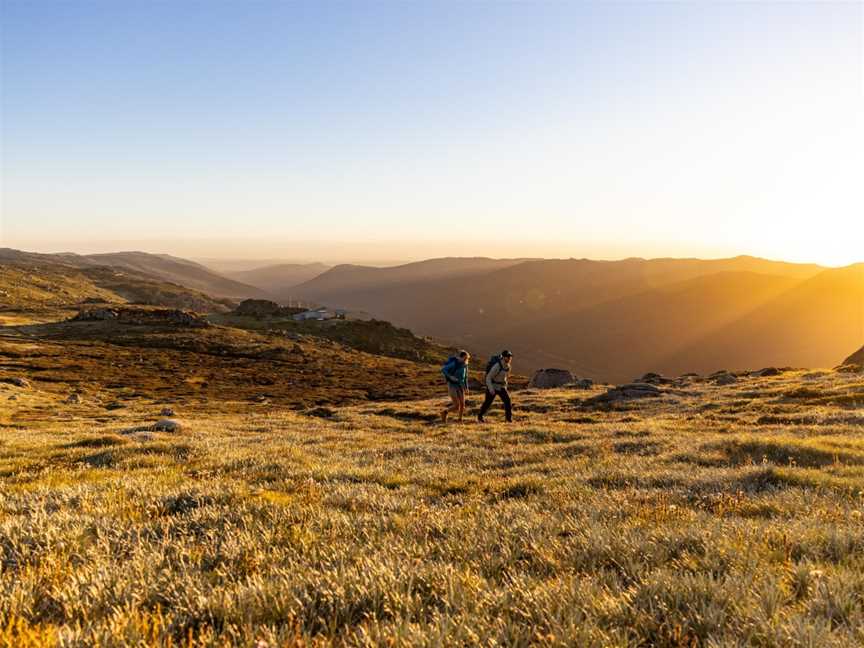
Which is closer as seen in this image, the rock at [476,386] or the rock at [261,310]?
the rock at [476,386]

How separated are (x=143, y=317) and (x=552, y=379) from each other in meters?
98.5

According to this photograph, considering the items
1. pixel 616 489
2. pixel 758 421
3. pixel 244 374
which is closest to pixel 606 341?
pixel 244 374

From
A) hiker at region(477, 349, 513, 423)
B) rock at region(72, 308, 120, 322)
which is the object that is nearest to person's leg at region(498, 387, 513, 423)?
hiker at region(477, 349, 513, 423)

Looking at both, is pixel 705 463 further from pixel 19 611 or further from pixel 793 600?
pixel 19 611

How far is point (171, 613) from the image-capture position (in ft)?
10.1

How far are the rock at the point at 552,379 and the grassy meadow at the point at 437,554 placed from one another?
48.4 m

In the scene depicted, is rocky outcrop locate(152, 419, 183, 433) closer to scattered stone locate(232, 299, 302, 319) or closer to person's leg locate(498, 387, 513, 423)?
person's leg locate(498, 387, 513, 423)

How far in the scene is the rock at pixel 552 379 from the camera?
190 ft

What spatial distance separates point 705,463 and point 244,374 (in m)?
69.9

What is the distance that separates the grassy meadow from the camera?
2.85 metres

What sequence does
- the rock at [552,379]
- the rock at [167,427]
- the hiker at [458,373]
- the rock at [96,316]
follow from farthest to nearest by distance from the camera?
the rock at [96,316] → the rock at [552,379] → the hiker at [458,373] → the rock at [167,427]

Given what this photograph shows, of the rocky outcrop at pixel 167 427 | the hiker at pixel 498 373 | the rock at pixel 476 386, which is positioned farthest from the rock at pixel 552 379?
the rocky outcrop at pixel 167 427

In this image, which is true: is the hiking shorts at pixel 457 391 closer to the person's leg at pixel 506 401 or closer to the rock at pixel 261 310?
the person's leg at pixel 506 401

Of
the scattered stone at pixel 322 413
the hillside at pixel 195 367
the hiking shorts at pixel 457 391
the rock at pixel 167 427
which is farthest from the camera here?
the hillside at pixel 195 367
